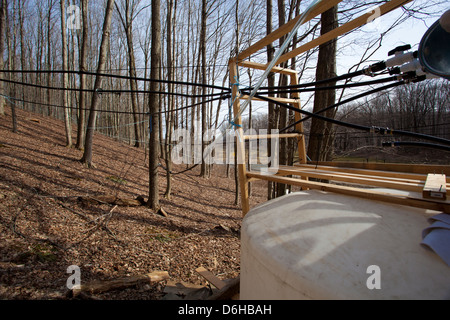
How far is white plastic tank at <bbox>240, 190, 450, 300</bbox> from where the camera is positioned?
104 centimetres

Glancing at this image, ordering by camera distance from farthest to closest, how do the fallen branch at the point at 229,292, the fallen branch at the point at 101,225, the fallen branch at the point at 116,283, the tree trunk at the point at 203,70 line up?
the tree trunk at the point at 203,70 < the fallen branch at the point at 101,225 < the fallen branch at the point at 116,283 < the fallen branch at the point at 229,292

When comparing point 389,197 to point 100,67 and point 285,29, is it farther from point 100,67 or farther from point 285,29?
point 100,67

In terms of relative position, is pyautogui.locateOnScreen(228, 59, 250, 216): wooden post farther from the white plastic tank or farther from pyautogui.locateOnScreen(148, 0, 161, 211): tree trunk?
pyautogui.locateOnScreen(148, 0, 161, 211): tree trunk

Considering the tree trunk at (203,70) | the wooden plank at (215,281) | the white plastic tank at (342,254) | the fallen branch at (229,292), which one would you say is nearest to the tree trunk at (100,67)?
the tree trunk at (203,70)

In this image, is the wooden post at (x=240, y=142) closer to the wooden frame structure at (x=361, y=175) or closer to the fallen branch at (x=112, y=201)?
the wooden frame structure at (x=361, y=175)

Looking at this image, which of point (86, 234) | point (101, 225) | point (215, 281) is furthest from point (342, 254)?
point (101, 225)

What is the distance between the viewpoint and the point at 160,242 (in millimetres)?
5297

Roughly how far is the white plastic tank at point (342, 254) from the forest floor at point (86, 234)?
2.60 metres

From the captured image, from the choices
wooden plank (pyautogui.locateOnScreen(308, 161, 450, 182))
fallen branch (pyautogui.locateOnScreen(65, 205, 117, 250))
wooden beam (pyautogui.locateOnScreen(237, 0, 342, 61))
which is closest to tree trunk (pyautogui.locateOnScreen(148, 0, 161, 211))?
fallen branch (pyautogui.locateOnScreen(65, 205, 117, 250))

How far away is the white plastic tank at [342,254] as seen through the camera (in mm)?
1044

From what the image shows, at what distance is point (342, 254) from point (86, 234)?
17.1 feet
